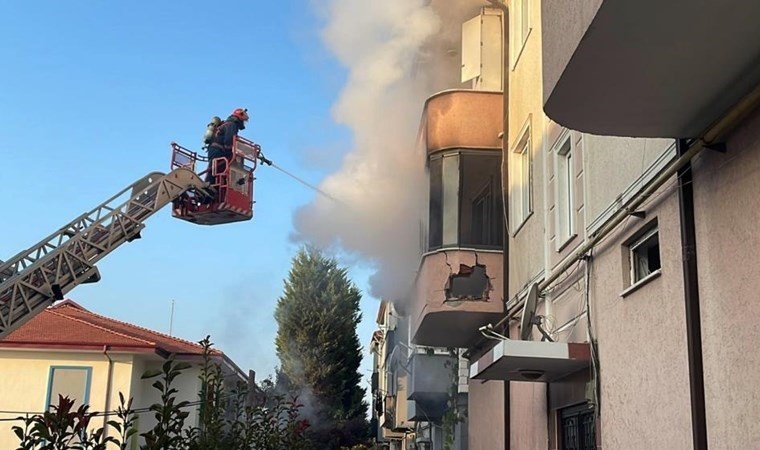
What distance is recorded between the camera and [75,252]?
15391 millimetres

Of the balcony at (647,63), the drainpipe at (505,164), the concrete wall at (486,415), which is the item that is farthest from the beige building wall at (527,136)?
the balcony at (647,63)

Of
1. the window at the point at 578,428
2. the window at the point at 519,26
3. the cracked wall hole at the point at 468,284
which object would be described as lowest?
the window at the point at 578,428

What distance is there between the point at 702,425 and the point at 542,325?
4.37m

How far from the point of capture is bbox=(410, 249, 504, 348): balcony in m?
11.8

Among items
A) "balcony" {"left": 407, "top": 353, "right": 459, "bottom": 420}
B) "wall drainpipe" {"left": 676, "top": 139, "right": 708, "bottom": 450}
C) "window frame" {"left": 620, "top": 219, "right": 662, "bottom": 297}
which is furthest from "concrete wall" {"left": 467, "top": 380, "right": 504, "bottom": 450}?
"wall drainpipe" {"left": 676, "top": 139, "right": 708, "bottom": 450}

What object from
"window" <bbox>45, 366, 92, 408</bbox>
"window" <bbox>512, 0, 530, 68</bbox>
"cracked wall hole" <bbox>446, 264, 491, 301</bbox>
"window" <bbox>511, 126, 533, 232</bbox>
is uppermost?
"window" <bbox>512, 0, 530, 68</bbox>

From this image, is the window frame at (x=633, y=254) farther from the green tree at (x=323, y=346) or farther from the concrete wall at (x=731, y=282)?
the green tree at (x=323, y=346)

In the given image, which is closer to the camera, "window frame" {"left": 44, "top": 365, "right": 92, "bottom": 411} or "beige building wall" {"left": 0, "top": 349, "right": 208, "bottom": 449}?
"beige building wall" {"left": 0, "top": 349, "right": 208, "bottom": 449}

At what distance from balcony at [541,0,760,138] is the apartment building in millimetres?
13

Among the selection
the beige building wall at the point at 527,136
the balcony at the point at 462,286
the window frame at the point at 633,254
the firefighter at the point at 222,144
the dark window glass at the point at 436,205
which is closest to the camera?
the window frame at the point at 633,254

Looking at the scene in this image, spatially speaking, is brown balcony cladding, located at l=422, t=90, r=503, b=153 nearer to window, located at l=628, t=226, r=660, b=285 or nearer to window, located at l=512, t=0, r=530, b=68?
window, located at l=512, t=0, r=530, b=68

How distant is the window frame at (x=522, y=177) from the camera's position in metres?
10.9

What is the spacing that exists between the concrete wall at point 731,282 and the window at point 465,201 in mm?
6573

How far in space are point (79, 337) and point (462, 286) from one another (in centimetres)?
1323
